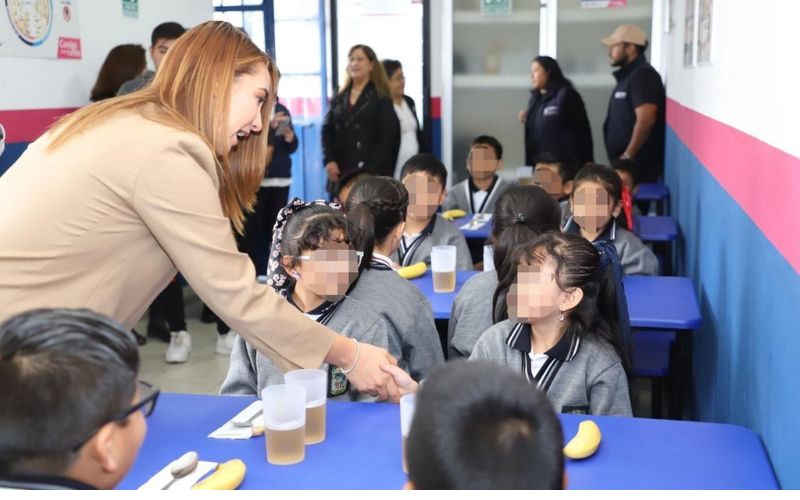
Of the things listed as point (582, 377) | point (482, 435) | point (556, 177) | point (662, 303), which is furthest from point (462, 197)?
point (482, 435)

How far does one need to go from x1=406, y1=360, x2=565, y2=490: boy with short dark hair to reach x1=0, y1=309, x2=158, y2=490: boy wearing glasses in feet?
1.31

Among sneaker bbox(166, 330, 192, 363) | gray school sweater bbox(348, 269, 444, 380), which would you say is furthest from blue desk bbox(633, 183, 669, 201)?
gray school sweater bbox(348, 269, 444, 380)

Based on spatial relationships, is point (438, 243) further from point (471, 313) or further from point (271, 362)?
point (271, 362)

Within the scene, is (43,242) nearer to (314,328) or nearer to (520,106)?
Result: (314,328)

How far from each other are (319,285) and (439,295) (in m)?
0.89

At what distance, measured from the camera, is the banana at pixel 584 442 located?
154cm

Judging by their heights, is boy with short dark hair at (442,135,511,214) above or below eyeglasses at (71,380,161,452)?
below

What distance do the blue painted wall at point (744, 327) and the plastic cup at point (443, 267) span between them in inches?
37.4

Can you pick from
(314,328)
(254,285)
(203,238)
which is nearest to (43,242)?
(203,238)

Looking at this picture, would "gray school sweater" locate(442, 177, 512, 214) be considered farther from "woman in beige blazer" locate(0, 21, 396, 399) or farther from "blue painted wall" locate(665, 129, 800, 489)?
"woman in beige blazer" locate(0, 21, 396, 399)

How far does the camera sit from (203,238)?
158cm

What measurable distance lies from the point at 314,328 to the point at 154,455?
1.28 ft

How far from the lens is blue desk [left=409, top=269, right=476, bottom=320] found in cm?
287

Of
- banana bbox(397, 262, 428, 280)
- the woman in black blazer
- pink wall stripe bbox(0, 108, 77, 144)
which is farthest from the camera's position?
the woman in black blazer
